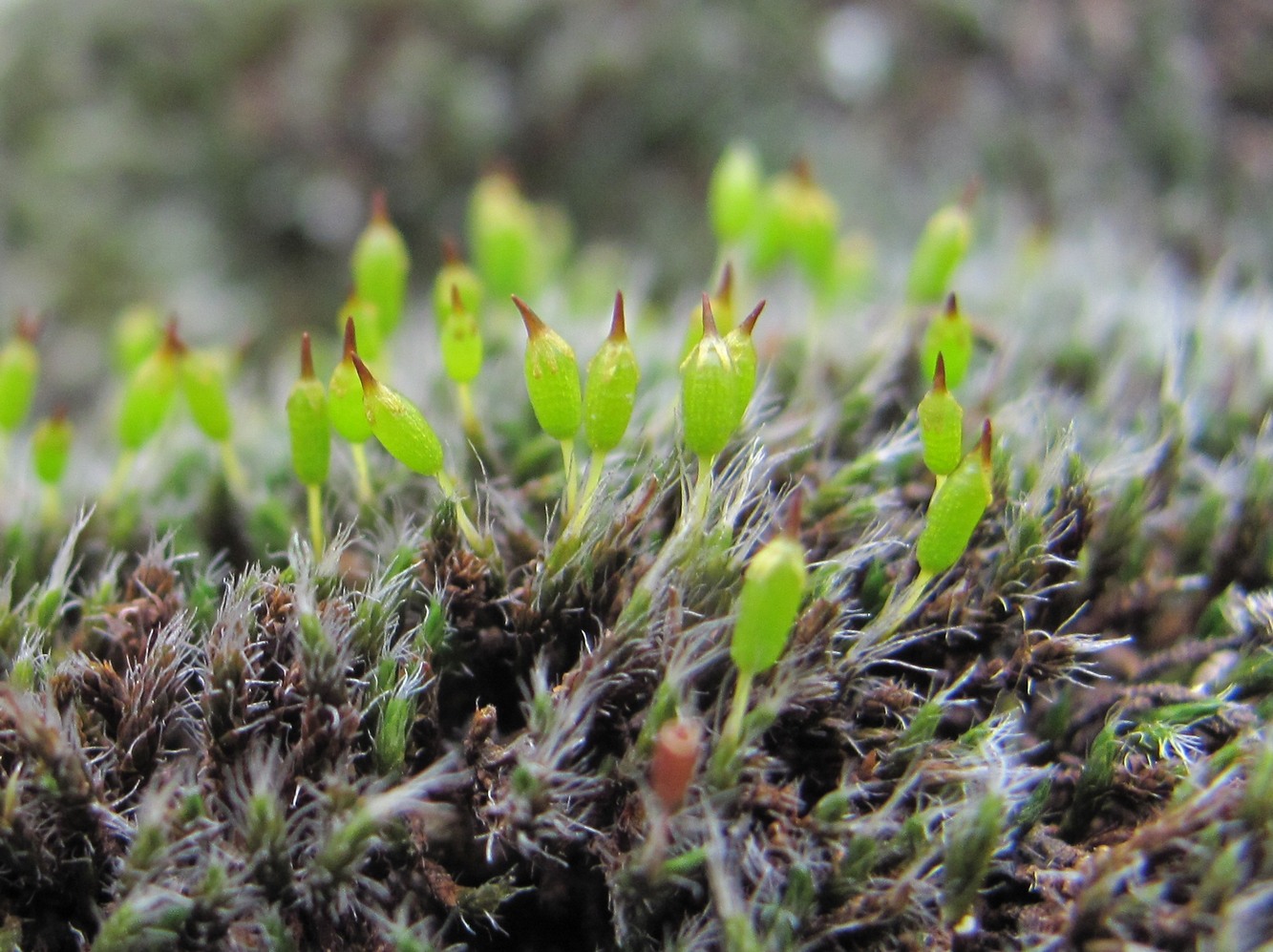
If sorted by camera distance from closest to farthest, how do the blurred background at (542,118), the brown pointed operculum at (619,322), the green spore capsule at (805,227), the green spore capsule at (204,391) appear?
the brown pointed operculum at (619,322) < the green spore capsule at (204,391) < the green spore capsule at (805,227) < the blurred background at (542,118)

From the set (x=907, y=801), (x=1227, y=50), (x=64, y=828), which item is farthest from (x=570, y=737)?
(x=1227, y=50)

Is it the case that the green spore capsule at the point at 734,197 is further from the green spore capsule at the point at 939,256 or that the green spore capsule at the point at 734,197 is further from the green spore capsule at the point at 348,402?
the green spore capsule at the point at 348,402

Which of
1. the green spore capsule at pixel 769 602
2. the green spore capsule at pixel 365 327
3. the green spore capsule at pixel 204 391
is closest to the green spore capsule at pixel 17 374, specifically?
the green spore capsule at pixel 204 391

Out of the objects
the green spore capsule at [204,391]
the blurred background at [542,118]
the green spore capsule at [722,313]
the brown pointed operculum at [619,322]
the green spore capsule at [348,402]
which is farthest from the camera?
the blurred background at [542,118]

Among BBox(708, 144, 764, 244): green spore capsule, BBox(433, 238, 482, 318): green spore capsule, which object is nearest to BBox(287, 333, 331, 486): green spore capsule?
BBox(433, 238, 482, 318): green spore capsule

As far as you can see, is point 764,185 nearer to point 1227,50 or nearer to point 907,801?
point 1227,50

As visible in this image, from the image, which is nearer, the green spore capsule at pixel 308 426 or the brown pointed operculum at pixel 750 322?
the brown pointed operculum at pixel 750 322

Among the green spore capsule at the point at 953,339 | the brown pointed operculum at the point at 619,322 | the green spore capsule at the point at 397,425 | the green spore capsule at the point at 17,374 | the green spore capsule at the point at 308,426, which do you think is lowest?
the green spore capsule at the point at 17,374
